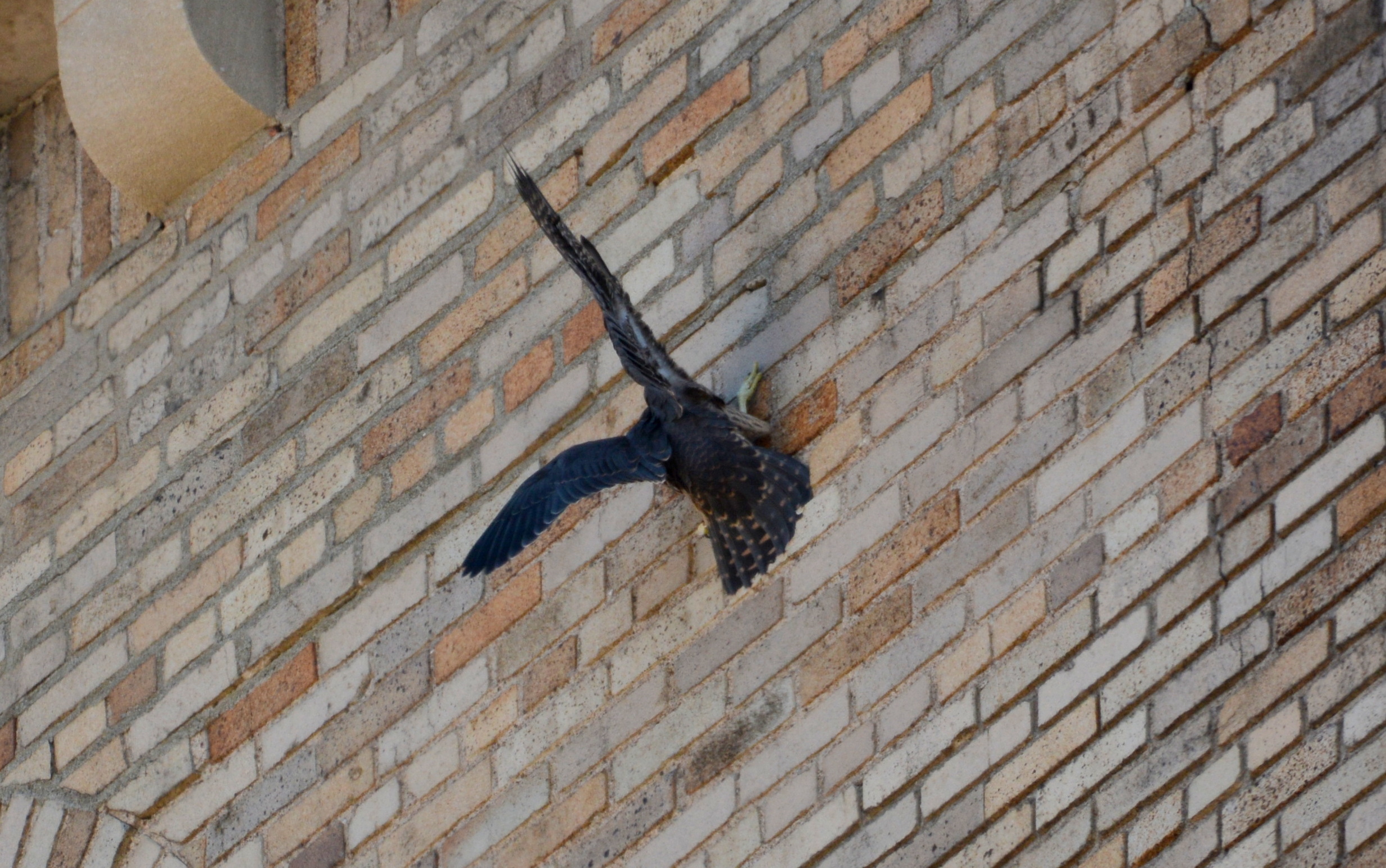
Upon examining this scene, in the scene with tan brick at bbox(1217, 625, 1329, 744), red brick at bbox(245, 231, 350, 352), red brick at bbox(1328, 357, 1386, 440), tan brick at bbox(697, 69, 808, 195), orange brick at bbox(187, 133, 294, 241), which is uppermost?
orange brick at bbox(187, 133, 294, 241)

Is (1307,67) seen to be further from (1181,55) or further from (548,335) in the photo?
(548,335)

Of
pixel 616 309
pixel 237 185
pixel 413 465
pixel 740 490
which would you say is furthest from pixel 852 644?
pixel 237 185

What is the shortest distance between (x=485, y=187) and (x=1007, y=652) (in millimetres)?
1398

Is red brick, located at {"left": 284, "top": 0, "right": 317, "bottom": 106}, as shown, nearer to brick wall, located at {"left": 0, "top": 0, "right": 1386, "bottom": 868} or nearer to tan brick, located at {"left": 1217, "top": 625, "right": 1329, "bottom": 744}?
brick wall, located at {"left": 0, "top": 0, "right": 1386, "bottom": 868}

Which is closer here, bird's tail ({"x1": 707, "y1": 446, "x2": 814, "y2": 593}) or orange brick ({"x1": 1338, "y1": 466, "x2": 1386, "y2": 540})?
orange brick ({"x1": 1338, "y1": 466, "x2": 1386, "y2": 540})

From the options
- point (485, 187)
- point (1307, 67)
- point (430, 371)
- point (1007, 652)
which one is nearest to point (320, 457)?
point (430, 371)

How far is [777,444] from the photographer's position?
4.34 metres

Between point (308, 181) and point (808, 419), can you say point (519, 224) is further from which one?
point (808, 419)

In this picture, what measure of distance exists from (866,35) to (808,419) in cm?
67

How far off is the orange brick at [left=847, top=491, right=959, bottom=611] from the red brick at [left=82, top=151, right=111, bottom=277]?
1.93m

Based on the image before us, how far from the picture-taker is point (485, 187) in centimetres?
484

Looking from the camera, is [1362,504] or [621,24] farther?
[621,24]

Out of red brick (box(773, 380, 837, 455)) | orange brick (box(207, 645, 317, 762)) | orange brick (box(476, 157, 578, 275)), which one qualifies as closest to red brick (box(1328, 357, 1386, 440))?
red brick (box(773, 380, 837, 455))

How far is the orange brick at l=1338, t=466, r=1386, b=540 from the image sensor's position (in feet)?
12.5
